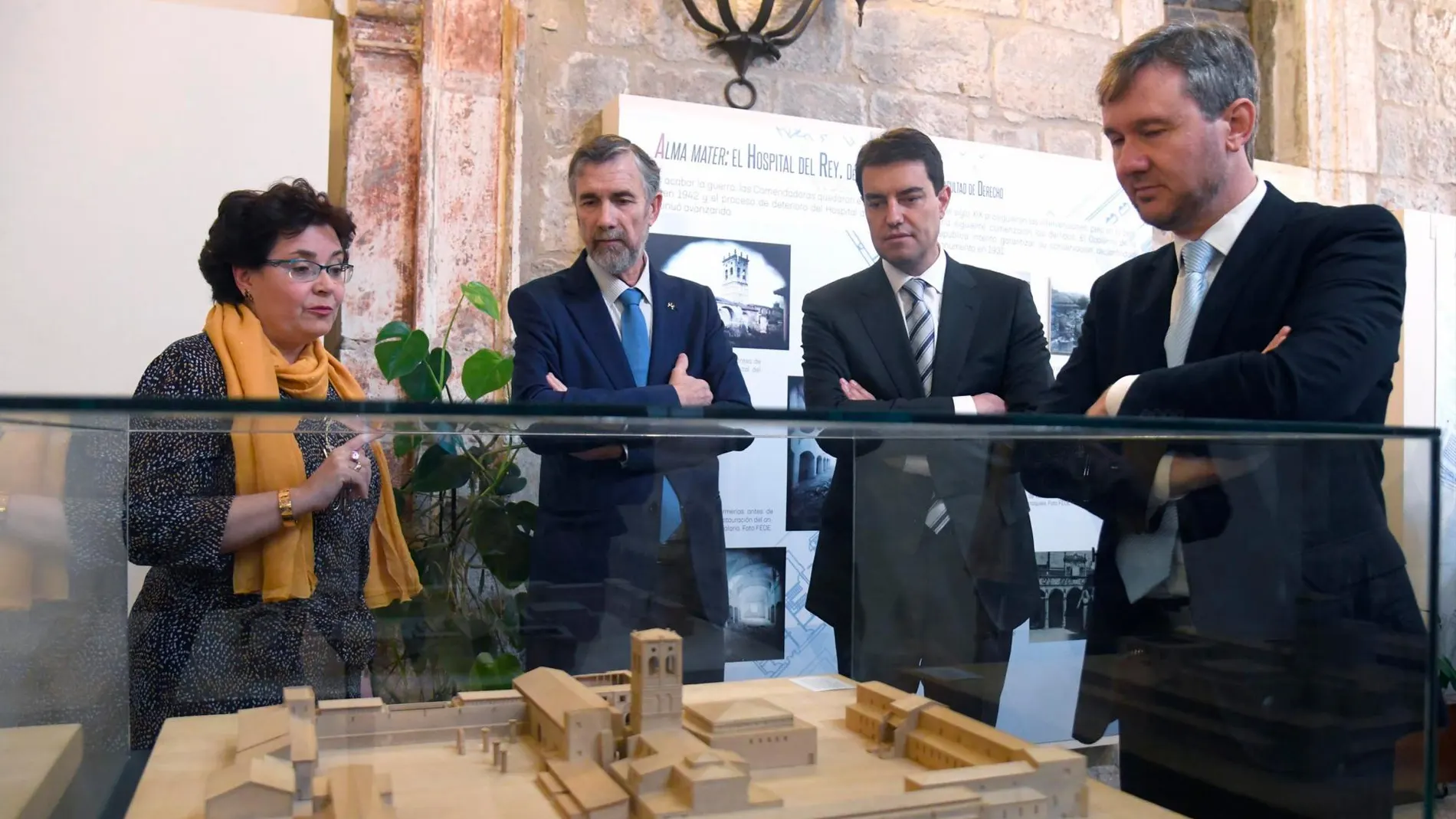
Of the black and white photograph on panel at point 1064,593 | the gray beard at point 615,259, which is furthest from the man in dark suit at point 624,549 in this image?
the gray beard at point 615,259

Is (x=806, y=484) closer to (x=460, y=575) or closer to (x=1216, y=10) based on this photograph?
(x=460, y=575)

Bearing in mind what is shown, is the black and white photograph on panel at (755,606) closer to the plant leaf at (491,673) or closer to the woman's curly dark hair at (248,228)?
the plant leaf at (491,673)

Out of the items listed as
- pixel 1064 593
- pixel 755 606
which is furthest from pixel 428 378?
pixel 1064 593

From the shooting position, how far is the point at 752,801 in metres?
0.90

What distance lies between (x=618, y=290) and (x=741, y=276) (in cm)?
135

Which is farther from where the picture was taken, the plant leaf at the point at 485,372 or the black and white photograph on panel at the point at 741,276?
the black and white photograph on panel at the point at 741,276

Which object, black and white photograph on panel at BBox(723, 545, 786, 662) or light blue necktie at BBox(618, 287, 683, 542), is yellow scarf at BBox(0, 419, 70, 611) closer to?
black and white photograph on panel at BBox(723, 545, 786, 662)

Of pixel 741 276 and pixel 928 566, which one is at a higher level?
pixel 741 276

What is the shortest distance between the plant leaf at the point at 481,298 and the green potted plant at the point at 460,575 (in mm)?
2210

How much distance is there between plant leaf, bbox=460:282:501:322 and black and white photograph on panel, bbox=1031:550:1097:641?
7.40 feet

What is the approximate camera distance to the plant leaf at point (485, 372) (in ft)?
9.74

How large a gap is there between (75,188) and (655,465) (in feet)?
9.19

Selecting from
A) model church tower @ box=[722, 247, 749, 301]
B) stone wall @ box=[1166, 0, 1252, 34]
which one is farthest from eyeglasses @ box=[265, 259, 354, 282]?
stone wall @ box=[1166, 0, 1252, 34]

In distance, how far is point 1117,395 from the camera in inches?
55.9
